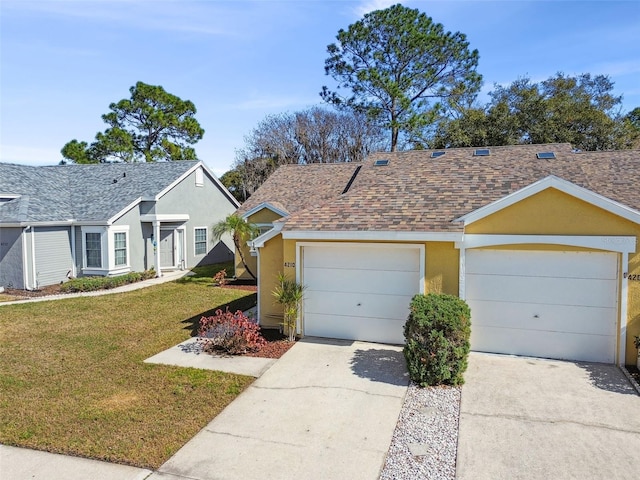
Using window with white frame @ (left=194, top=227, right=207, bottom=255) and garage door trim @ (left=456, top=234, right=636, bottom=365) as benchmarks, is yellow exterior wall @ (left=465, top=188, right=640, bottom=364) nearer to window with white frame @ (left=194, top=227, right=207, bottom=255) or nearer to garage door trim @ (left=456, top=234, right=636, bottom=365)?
garage door trim @ (left=456, top=234, right=636, bottom=365)

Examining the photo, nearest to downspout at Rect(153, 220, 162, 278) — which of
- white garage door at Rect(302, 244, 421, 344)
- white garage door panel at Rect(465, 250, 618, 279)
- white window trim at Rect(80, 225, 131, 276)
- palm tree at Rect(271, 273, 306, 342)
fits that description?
white window trim at Rect(80, 225, 131, 276)

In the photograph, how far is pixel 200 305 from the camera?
14992 mm

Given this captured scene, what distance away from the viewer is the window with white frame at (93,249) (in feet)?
64.3

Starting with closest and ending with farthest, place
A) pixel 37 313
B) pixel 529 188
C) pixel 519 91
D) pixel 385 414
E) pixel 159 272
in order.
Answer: pixel 385 414, pixel 529 188, pixel 37 313, pixel 159 272, pixel 519 91

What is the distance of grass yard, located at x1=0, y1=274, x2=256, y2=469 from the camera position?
605 centimetres

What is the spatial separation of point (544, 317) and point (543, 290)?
600 mm

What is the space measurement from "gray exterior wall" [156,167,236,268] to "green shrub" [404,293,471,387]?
17.2 meters

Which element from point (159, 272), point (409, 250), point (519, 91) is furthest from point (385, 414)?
point (519, 91)

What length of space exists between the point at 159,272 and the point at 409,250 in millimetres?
15884

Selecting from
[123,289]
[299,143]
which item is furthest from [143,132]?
[123,289]

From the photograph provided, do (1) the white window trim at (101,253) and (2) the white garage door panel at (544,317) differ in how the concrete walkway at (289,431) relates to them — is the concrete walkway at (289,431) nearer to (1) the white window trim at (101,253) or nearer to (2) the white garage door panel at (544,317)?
(2) the white garage door panel at (544,317)

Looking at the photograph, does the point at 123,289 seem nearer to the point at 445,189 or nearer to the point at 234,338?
the point at 234,338

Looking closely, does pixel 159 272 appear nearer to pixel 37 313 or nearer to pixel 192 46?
pixel 37 313

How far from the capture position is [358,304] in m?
10.4
